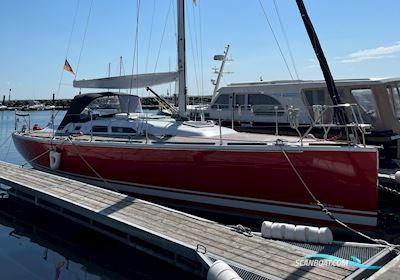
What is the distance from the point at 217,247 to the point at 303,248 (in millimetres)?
1277

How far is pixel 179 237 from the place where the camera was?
6.40 m

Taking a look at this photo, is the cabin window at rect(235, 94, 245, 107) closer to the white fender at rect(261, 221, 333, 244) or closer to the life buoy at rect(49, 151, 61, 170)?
the life buoy at rect(49, 151, 61, 170)

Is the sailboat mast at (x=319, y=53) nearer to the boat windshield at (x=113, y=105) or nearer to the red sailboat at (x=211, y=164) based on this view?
the red sailboat at (x=211, y=164)

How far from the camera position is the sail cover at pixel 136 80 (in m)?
11.5

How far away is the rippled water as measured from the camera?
681 cm

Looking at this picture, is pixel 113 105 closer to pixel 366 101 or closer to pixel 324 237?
pixel 366 101

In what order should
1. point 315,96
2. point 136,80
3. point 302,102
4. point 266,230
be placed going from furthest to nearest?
point 302,102, point 315,96, point 136,80, point 266,230

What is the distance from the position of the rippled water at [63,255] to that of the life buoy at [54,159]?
1625 millimetres

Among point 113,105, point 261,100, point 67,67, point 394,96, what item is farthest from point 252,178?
point 67,67

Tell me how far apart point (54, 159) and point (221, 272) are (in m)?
7.74

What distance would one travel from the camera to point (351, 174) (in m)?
7.46

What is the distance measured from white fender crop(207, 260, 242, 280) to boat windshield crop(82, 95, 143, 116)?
26.5 feet

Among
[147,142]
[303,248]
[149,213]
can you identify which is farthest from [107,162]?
[303,248]

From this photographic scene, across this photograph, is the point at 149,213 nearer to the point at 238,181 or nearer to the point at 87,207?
the point at 87,207
